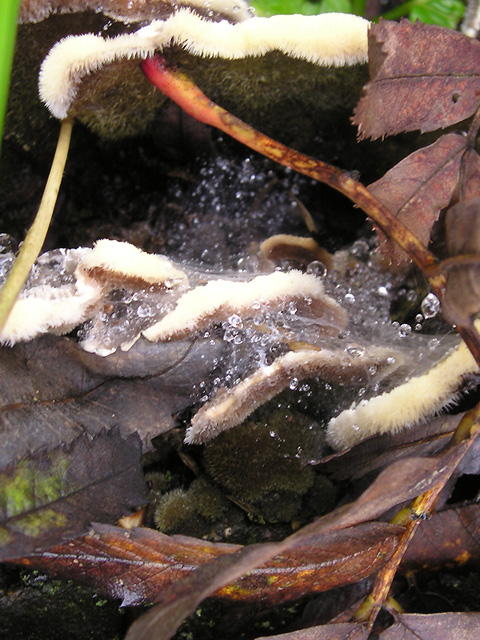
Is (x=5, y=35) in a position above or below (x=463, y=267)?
above

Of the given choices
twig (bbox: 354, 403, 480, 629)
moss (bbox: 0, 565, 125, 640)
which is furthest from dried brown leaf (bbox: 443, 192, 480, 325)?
moss (bbox: 0, 565, 125, 640)

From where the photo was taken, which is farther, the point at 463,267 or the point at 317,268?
the point at 317,268

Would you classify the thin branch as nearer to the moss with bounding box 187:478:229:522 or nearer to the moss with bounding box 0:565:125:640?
the moss with bounding box 187:478:229:522

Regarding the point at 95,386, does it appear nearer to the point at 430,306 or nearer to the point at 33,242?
the point at 33,242

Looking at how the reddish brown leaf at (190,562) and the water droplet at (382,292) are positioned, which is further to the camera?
the water droplet at (382,292)

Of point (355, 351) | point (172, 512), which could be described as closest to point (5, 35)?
point (355, 351)

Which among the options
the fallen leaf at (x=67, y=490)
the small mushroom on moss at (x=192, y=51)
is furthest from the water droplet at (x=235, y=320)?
the small mushroom on moss at (x=192, y=51)

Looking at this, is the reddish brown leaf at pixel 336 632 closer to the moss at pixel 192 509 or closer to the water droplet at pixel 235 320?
the moss at pixel 192 509
